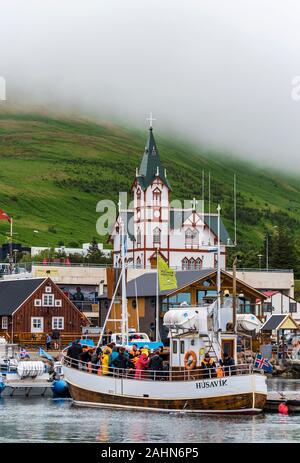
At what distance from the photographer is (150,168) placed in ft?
650

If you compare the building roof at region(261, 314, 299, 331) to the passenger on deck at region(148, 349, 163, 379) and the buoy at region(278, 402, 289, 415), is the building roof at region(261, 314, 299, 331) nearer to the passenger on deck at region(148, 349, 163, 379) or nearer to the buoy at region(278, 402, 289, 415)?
the buoy at region(278, 402, 289, 415)

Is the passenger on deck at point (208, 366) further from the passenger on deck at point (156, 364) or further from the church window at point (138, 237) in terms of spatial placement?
the church window at point (138, 237)

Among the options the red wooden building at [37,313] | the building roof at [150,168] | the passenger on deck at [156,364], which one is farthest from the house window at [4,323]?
the building roof at [150,168]

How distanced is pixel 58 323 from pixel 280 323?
2427cm

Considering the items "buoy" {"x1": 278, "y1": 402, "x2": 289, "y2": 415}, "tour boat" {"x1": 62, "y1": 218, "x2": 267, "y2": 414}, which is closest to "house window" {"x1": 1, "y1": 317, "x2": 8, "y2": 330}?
"tour boat" {"x1": 62, "y1": 218, "x2": 267, "y2": 414}

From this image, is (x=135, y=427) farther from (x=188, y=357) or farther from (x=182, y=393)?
(x=188, y=357)

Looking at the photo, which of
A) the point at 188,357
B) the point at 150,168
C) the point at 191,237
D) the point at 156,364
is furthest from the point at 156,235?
the point at 156,364

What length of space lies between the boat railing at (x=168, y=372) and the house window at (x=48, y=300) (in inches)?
2068

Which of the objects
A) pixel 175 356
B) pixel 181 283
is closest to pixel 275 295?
pixel 181 283

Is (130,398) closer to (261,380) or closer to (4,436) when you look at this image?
(261,380)

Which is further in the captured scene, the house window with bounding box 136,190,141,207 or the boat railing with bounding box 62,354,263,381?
the house window with bounding box 136,190,141,207

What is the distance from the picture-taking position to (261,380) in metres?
60.6

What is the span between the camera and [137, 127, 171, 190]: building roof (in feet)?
643

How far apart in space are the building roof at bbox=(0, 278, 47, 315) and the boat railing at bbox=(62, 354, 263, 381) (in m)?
52.8
